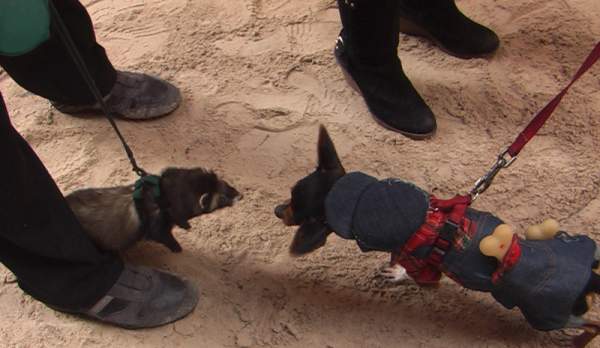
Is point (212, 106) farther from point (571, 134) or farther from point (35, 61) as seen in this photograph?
point (571, 134)

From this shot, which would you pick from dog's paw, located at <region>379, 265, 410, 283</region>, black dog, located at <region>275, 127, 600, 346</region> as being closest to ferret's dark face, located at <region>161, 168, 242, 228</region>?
black dog, located at <region>275, 127, 600, 346</region>

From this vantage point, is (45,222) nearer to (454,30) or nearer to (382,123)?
(382,123)

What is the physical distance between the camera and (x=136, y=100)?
2.25m

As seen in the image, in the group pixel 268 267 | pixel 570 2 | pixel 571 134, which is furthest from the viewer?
pixel 570 2

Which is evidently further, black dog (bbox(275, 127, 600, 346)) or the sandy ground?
the sandy ground

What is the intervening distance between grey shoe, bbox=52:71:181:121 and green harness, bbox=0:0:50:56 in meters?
1.04

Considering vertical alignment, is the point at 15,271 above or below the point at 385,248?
below

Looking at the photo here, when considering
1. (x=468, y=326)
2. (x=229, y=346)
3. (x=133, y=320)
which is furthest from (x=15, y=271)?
(x=468, y=326)

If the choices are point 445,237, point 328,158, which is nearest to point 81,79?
point 328,158

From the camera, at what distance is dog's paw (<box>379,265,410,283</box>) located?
1709 mm

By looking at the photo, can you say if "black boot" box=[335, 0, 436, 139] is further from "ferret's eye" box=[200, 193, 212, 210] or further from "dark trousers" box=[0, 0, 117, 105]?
"dark trousers" box=[0, 0, 117, 105]

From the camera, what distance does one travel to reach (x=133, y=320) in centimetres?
165

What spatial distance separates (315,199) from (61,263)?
0.73m

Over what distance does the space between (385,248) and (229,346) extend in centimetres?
60
